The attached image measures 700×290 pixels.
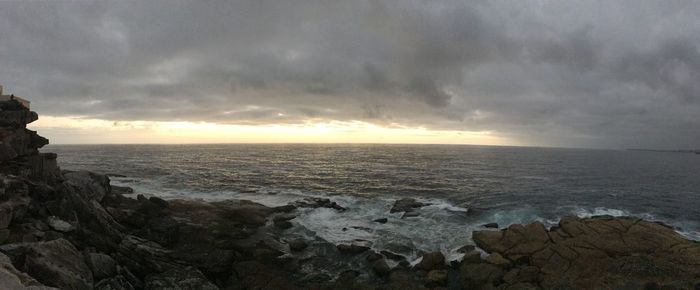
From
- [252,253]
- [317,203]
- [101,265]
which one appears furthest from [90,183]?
[317,203]

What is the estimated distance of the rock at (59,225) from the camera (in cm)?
2063

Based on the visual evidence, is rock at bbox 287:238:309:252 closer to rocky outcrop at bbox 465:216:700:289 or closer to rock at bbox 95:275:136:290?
rock at bbox 95:275:136:290

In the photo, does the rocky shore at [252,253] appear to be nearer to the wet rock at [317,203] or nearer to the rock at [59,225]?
the rock at [59,225]

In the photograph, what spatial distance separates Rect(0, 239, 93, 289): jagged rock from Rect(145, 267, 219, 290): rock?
3.46 metres

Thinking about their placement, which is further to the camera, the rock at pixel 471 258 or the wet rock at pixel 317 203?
the wet rock at pixel 317 203

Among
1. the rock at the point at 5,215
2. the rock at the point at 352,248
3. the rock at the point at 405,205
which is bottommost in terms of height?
the rock at the point at 352,248

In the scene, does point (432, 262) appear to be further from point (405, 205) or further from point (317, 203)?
point (317, 203)

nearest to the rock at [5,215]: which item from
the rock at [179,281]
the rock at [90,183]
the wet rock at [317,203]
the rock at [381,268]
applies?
the rock at [179,281]

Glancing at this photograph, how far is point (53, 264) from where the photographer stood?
15.3 meters

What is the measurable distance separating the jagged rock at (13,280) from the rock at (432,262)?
2065 cm

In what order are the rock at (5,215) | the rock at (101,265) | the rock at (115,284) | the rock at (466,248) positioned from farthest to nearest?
the rock at (466,248), the rock at (5,215), the rock at (101,265), the rock at (115,284)

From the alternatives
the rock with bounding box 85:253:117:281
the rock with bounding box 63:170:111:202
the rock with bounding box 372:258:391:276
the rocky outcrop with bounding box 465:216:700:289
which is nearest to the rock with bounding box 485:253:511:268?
the rocky outcrop with bounding box 465:216:700:289

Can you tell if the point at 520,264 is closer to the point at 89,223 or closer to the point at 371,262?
the point at 371,262

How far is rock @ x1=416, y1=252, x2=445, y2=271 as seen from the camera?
25219 millimetres
